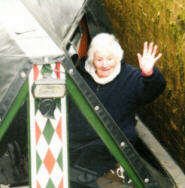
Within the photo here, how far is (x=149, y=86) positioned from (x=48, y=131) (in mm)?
985

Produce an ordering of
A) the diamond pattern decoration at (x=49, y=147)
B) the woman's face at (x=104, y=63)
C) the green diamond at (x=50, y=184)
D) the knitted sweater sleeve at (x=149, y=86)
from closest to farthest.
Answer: the diamond pattern decoration at (x=49, y=147), the green diamond at (x=50, y=184), the knitted sweater sleeve at (x=149, y=86), the woman's face at (x=104, y=63)

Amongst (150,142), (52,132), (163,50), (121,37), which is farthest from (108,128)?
(121,37)

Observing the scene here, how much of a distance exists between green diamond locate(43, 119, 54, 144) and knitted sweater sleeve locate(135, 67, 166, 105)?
952 millimetres

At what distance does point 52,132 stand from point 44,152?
4.7 inches

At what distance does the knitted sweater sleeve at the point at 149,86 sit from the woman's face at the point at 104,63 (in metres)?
0.20

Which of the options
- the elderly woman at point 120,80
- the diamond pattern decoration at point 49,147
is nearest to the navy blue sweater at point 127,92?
the elderly woman at point 120,80

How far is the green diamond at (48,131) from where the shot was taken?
281cm

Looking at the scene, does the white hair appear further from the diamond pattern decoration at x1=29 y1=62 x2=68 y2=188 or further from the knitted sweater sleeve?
the diamond pattern decoration at x1=29 y1=62 x2=68 y2=188

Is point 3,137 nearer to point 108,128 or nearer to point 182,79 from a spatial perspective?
point 108,128

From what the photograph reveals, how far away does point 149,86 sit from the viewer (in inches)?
140

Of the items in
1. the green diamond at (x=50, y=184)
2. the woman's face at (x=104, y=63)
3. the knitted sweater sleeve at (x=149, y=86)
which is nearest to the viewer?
the green diamond at (x=50, y=184)

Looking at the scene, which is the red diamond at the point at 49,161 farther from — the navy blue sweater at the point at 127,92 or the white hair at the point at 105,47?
the white hair at the point at 105,47

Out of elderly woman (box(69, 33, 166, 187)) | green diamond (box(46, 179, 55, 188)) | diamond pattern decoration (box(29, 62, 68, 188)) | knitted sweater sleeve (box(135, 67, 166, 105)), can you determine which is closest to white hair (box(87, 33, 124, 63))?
elderly woman (box(69, 33, 166, 187))

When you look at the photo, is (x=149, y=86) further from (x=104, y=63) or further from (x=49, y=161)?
(x=49, y=161)
